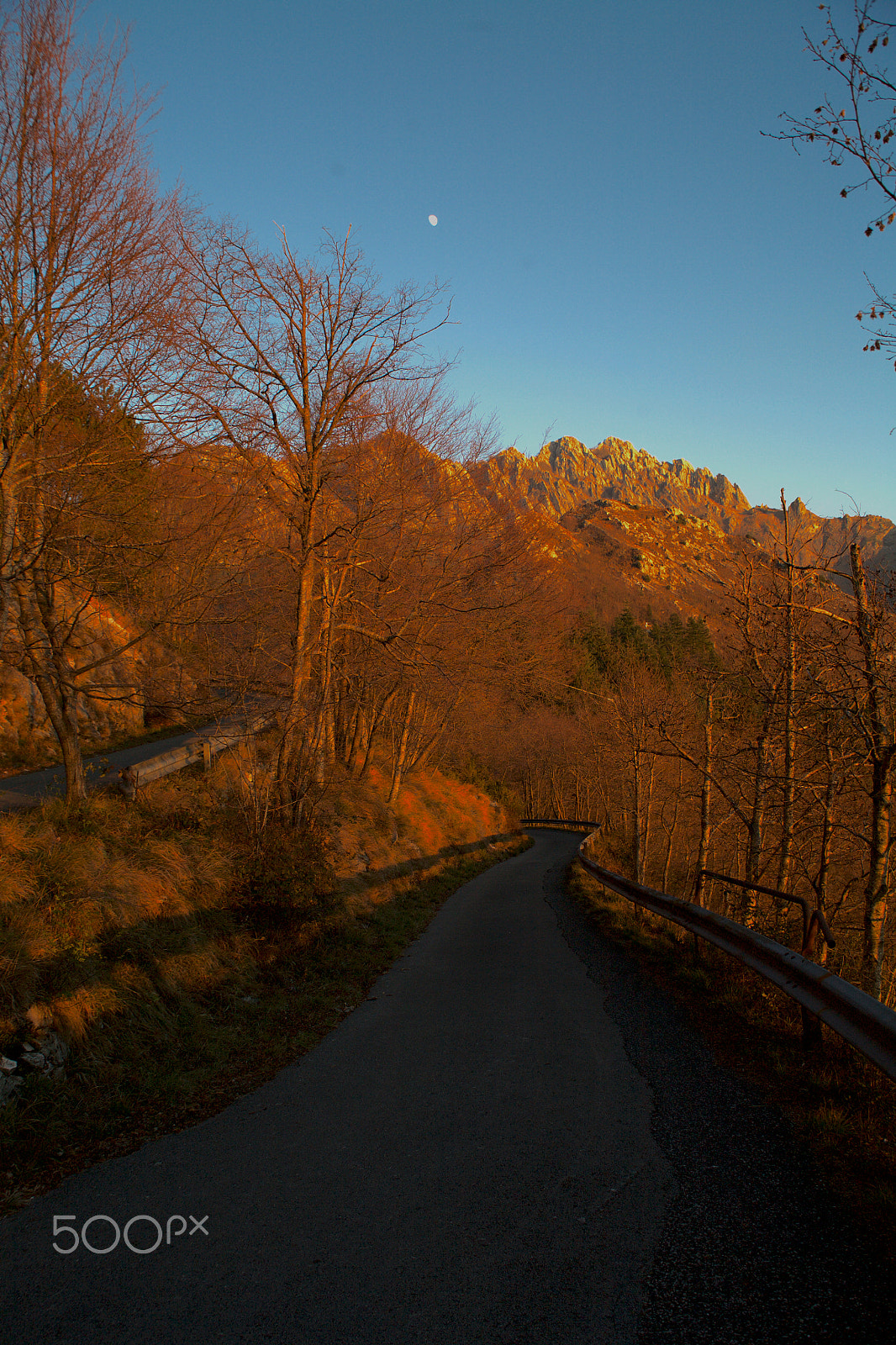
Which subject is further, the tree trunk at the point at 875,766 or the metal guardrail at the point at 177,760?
the metal guardrail at the point at 177,760

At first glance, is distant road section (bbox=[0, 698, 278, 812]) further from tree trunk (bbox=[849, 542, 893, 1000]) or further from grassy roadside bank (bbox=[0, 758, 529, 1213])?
tree trunk (bbox=[849, 542, 893, 1000])

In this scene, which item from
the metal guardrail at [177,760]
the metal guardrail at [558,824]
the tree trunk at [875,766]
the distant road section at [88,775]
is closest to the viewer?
the tree trunk at [875,766]

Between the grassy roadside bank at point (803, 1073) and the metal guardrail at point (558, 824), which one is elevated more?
the grassy roadside bank at point (803, 1073)

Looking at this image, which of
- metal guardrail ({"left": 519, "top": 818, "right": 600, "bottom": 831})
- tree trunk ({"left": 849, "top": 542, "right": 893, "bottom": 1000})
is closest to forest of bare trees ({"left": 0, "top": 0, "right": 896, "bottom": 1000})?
tree trunk ({"left": 849, "top": 542, "right": 893, "bottom": 1000})

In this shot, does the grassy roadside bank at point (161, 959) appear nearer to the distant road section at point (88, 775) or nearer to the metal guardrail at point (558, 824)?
the distant road section at point (88, 775)

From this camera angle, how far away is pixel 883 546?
8.34m

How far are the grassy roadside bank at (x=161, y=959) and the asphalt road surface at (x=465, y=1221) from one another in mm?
410

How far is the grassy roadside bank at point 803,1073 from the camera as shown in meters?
3.32

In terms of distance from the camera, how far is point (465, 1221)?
3215 millimetres

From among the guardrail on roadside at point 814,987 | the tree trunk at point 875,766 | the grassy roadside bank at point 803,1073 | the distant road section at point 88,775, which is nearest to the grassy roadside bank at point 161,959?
the distant road section at point 88,775

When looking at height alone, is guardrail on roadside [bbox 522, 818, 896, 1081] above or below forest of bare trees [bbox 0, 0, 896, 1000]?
below

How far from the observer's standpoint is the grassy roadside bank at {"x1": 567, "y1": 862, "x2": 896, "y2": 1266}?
10.9ft

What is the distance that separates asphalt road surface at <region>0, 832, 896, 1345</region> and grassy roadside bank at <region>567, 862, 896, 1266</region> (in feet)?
0.48

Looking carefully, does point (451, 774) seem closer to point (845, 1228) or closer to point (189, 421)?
point (189, 421)
